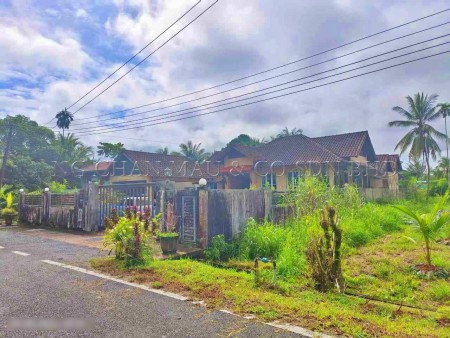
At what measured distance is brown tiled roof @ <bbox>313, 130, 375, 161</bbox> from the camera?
22078 mm

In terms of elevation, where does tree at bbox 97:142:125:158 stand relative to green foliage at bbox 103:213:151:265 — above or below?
above

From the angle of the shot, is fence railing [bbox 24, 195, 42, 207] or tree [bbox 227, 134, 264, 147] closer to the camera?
fence railing [bbox 24, 195, 42, 207]

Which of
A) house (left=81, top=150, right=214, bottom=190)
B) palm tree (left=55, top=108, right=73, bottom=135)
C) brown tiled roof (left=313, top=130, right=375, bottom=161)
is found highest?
palm tree (left=55, top=108, right=73, bottom=135)

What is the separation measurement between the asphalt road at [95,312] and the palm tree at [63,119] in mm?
33628

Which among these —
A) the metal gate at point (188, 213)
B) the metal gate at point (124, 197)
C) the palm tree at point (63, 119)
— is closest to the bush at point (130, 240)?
the metal gate at point (188, 213)

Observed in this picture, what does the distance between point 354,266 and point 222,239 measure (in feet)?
9.73

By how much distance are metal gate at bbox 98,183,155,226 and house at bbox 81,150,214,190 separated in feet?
38.3

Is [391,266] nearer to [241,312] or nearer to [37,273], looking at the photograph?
[241,312]

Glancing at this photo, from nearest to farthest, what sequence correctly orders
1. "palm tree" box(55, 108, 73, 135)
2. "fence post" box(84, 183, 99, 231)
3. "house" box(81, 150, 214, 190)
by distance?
"fence post" box(84, 183, 99, 231) → "house" box(81, 150, 214, 190) → "palm tree" box(55, 108, 73, 135)

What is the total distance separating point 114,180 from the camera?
2606cm

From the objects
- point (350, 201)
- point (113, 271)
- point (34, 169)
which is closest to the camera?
point (113, 271)

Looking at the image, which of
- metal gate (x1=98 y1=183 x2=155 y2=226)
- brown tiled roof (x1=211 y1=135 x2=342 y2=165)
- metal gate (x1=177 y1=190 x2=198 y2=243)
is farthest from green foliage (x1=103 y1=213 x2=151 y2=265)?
brown tiled roof (x1=211 y1=135 x2=342 y2=165)

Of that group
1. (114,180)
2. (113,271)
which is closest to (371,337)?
(113,271)

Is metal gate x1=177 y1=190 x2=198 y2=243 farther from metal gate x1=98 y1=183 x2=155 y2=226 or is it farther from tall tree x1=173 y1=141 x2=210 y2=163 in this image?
tall tree x1=173 y1=141 x2=210 y2=163
